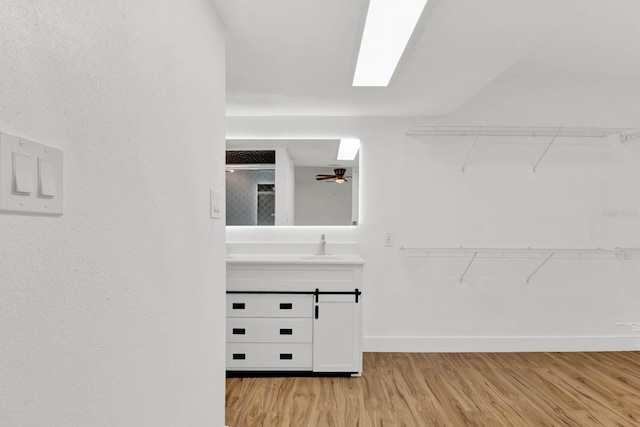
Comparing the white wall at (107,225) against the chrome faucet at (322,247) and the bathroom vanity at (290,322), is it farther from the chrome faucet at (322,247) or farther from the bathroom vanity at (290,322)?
the chrome faucet at (322,247)

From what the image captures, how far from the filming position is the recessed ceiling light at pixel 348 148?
3123mm

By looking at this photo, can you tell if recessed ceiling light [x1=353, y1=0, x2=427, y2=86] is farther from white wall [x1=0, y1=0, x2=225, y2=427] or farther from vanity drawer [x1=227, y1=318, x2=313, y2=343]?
vanity drawer [x1=227, y1=318, x2=313, y2=343]

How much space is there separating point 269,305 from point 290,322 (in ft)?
0.63

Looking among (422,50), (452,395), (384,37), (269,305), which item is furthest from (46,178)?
(452,395)

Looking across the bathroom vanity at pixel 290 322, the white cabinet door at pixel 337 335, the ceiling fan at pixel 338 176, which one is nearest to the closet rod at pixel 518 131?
the ceiling fan at pixel 338 176

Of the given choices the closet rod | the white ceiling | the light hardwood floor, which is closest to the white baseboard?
the light hardwood floor

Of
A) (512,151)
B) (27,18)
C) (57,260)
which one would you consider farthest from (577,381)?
(27,18)

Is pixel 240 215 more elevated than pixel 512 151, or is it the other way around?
pixel 512 151

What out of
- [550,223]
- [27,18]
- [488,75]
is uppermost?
[488,75]

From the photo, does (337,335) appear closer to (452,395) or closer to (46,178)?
(452,395)

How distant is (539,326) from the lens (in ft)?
10.1

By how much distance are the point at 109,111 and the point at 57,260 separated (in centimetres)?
34

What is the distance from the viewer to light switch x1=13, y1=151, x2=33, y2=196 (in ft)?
1.71

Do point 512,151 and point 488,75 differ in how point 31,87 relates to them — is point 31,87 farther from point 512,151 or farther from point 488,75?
point 512,151
